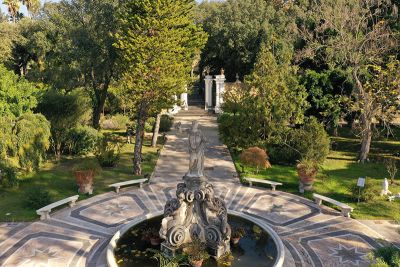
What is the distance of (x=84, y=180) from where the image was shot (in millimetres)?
17375

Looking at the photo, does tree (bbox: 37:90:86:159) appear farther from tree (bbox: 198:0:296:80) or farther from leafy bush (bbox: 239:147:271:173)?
tree (bbox: 198:0:296:80)

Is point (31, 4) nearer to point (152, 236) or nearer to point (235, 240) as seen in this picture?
point (152, 236)

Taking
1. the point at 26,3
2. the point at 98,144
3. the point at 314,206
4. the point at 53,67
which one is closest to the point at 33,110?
the point at 98,144

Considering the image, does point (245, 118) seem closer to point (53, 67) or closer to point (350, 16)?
point (350, 16)

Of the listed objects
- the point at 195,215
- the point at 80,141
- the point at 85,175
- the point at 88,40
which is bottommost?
the point at 195,215

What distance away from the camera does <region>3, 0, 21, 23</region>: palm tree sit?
55000mm

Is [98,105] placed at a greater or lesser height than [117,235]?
greater

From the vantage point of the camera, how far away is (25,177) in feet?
65.6

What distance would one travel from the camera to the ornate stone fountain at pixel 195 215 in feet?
38.5

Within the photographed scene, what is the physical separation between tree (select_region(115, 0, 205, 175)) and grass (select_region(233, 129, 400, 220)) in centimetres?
637

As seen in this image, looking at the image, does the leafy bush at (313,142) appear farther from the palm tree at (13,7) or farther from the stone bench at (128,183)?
the palm tree at (13,7)

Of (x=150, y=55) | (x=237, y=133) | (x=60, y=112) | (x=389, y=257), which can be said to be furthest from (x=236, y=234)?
(x=60, y=112)

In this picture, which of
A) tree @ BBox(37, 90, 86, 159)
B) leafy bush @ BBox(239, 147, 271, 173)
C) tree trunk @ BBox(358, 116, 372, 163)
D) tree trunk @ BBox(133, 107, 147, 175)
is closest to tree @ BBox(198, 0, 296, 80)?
tree trunk @ BBox(358, 116, 372, 163)

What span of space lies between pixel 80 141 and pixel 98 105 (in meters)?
8.43
